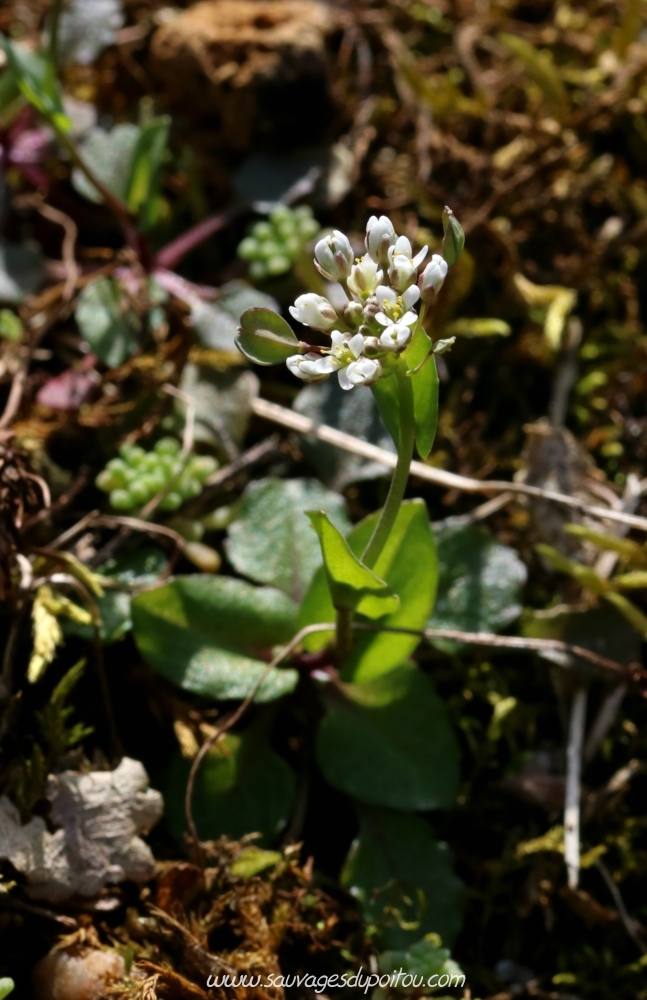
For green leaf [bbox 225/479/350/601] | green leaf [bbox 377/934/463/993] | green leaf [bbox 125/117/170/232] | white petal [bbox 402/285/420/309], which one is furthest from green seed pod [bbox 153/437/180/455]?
green leaf [bbox 377/934/463/993]

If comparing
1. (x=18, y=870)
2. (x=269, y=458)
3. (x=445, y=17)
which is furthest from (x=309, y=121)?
(x=18, y=870)

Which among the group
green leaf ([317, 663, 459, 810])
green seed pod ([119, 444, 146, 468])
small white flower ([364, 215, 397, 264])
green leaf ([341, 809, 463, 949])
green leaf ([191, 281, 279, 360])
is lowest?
green leaf ([341, 809, 463, 949])

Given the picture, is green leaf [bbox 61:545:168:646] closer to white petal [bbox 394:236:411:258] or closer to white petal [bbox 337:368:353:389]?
white petal [bbox 337:368:353:389]

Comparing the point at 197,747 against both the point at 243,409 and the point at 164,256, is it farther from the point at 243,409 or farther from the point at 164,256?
the point at 164,256

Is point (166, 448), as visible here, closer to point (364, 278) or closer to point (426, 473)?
point (426, 473)

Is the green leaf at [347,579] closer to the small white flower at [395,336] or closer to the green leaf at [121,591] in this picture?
the small white flower at [395,336]

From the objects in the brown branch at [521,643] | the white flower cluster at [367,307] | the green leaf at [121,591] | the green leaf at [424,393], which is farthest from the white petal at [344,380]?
the green leaf at [121,591]
